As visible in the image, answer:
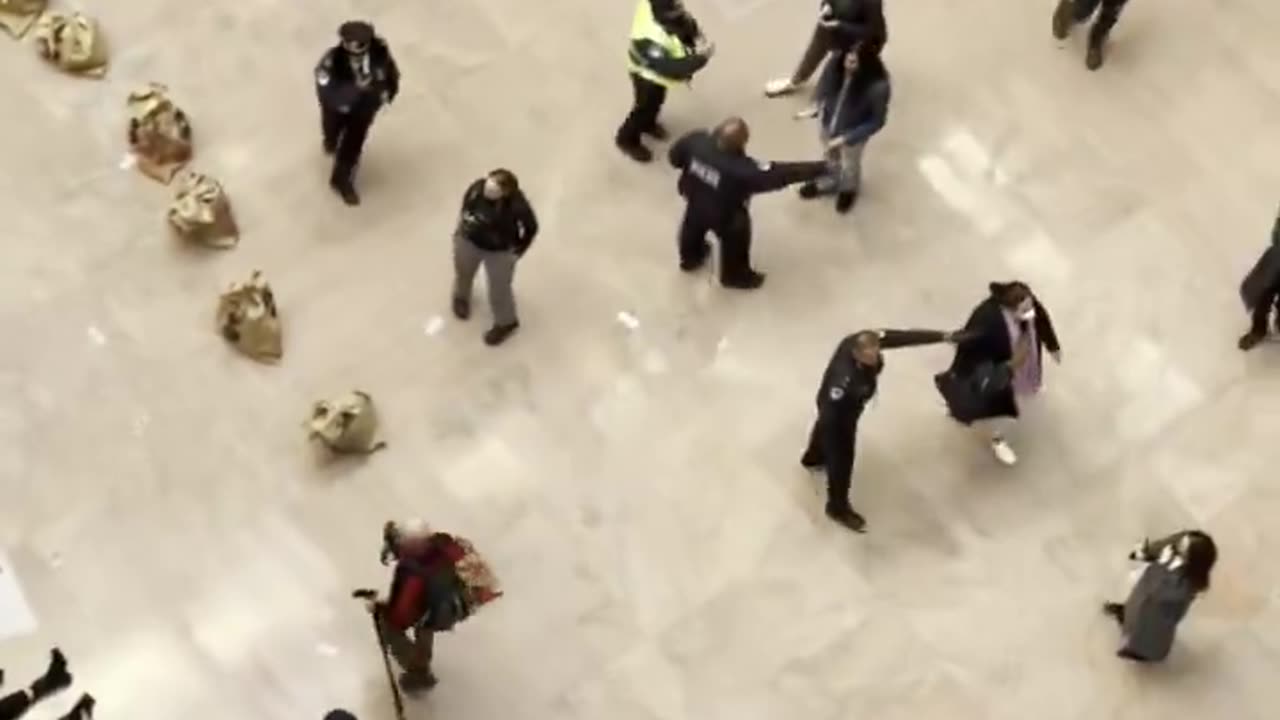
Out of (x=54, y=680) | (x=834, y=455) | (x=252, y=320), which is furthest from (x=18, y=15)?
(x=834, y=455)

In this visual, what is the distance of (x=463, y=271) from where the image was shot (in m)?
13.7

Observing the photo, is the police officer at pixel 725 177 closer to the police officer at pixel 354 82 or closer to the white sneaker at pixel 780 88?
the white sneaker at pixel 780 88

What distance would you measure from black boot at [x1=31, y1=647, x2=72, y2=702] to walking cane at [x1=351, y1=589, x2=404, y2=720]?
169 centimetres

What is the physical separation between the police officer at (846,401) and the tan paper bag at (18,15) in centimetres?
636

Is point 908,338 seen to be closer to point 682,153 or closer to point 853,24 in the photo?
point 682,153

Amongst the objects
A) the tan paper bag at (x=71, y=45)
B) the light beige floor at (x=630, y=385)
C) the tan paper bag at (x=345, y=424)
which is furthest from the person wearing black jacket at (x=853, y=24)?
the tan paper bag at (x=71, y=45)

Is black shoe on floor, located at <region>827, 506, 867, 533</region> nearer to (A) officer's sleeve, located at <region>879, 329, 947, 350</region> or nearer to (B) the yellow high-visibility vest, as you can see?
(A) officer's sleeve, located at <region>879, 329, 947, 350</region>

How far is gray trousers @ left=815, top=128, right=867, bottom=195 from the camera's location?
47.1 ft

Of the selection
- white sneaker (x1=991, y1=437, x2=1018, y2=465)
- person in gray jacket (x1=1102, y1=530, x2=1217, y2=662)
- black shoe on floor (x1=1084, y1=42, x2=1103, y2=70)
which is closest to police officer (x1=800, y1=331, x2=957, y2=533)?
white sneaker (x1=991, y1=437, x2=1018, y2=465)

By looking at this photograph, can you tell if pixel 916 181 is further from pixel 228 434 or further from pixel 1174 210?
pixel 228 434

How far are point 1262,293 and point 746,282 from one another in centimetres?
338

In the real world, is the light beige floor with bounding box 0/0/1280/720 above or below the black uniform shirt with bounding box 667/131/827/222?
below

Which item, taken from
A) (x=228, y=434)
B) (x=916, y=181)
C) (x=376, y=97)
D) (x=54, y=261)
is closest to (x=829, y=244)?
(x=916, y=181)

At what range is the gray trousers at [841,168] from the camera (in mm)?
14367
